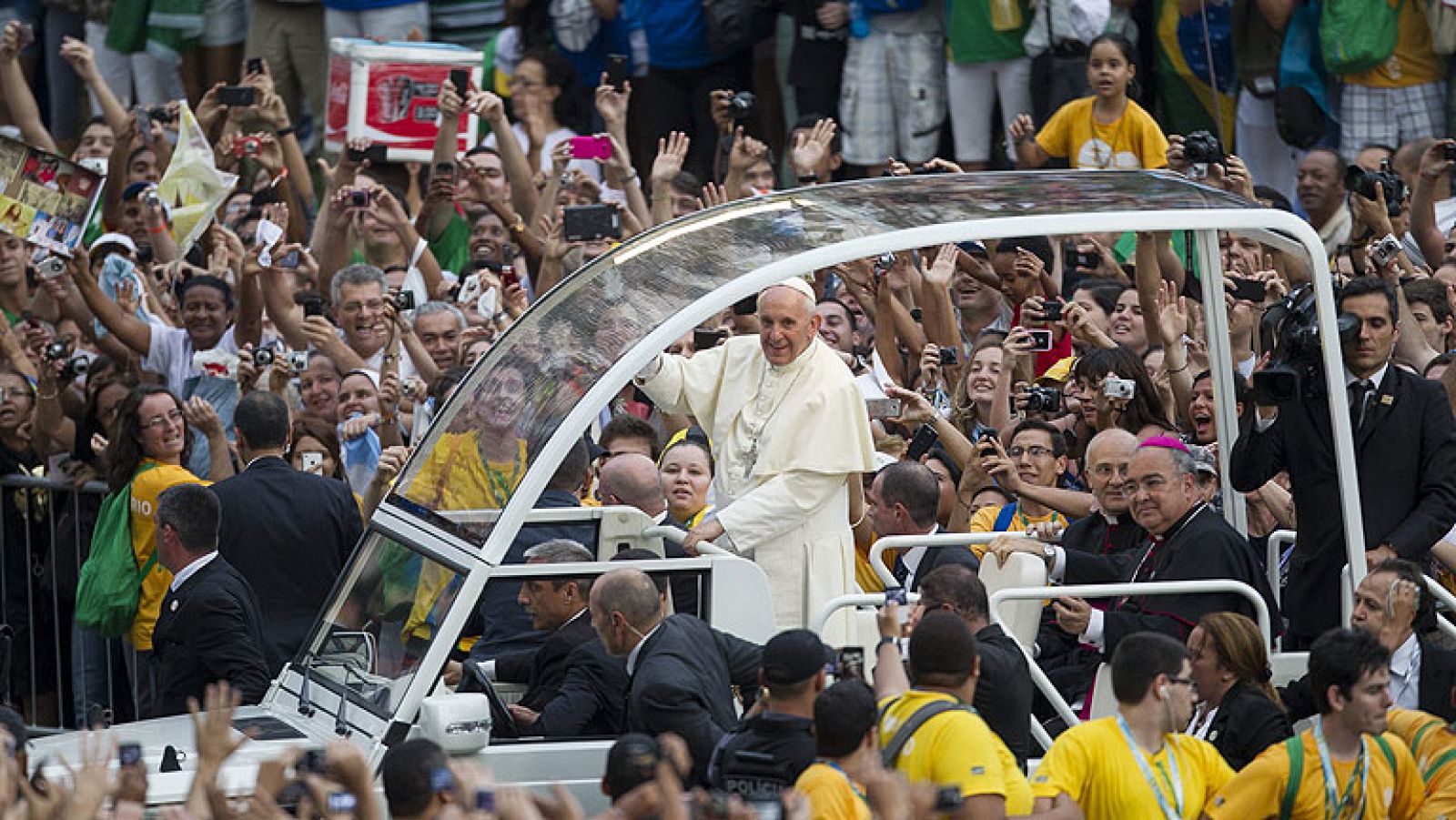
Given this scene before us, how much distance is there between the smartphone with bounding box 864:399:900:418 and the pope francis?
1459 mm

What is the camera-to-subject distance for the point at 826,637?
28.4 feet

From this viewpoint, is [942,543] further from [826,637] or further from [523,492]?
[523,492]

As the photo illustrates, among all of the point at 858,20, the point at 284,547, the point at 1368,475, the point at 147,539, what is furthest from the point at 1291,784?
the point at 858,20

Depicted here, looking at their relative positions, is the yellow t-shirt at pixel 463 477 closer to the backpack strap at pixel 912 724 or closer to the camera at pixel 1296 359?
the backpack strap at pixel 912 724

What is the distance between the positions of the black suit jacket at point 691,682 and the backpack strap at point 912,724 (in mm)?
814

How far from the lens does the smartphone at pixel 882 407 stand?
34.8ft

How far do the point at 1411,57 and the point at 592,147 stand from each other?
445cm

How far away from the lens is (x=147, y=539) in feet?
35.9

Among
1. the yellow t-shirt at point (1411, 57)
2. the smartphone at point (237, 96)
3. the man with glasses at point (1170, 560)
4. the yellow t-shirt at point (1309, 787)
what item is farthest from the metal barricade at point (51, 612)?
the yellow t-shirt at point (1411, 57)

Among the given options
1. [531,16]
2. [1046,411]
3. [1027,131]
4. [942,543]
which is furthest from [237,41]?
[942,543]

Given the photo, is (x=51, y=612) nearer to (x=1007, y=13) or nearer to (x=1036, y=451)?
(x=1036, y=451)

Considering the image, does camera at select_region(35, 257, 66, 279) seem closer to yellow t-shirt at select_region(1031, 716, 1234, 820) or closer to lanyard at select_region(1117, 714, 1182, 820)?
yellow t-shirt at select_region(1031, 716, 1234, 820)

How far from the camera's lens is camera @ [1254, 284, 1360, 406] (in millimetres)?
8742

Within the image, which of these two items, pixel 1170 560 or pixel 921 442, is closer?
pixel 1170 560
